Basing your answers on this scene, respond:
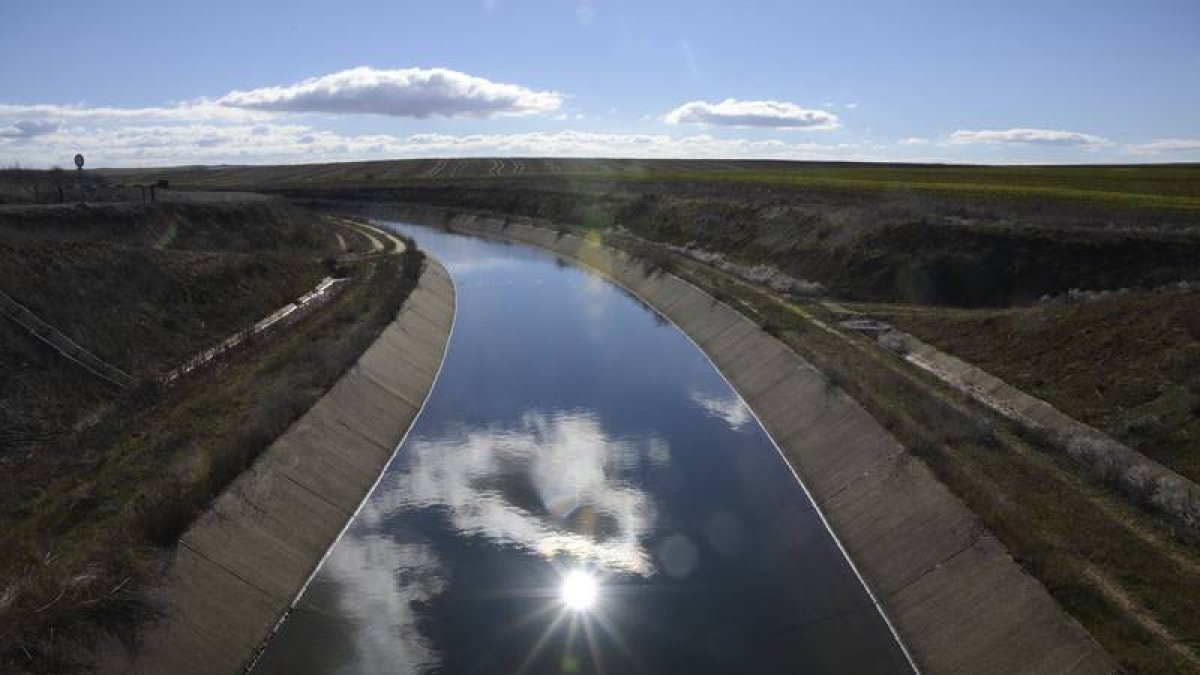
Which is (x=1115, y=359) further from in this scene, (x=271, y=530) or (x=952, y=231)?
(x=271, y=530)

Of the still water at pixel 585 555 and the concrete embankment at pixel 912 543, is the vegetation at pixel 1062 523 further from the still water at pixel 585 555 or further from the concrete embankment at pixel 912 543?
the still water at pixel 585 555

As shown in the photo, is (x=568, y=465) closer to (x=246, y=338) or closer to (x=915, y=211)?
(x=246, y=338)

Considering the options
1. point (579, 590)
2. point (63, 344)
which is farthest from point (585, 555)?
point (63, 344)

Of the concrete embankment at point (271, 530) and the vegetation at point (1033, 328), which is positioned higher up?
the vegetation at point (1033, 328)

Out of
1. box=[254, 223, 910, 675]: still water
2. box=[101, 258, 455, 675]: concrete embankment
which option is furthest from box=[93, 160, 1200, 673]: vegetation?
box=[101, 258, 455, 675]: concrete embankment

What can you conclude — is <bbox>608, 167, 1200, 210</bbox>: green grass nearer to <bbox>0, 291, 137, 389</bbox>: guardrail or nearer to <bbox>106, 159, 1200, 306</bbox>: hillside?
<bbox>106, 159, 1200, 306</bbox>: hillside

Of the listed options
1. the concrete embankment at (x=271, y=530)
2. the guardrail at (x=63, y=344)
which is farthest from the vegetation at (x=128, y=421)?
the guardrail at (x=63, y=344)

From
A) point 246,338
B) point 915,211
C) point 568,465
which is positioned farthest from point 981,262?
point 246,338
